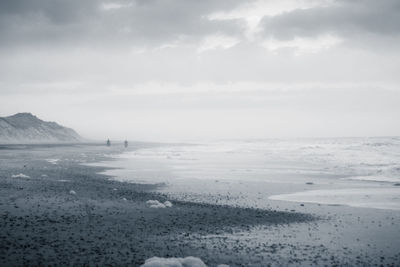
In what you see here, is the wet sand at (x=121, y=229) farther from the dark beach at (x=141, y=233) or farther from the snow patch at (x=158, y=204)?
the snow patch at (x=158, y=204)

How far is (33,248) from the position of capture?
1321cm

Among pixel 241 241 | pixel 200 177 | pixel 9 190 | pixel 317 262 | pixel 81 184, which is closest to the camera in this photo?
pixel 317 262

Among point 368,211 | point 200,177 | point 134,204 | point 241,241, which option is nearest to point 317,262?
point 241,241

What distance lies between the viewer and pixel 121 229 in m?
16.6

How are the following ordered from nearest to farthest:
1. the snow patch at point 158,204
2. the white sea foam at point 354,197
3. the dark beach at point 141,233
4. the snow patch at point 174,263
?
1. the snow patch at point 174,263
2. the dark beach at point 141,233
3. the snow patch at point 158,204
4. the white sea foam at point 354,197

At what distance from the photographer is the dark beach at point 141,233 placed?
42.3 ft

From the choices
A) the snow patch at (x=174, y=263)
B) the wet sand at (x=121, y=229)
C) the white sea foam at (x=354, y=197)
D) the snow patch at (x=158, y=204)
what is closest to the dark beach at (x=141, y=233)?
the wet sand at (x=121, y=229)

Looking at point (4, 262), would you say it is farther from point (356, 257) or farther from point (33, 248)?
point (356, 257)

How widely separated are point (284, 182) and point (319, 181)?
378cm

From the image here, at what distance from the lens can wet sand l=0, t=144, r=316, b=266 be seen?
12.9 meters

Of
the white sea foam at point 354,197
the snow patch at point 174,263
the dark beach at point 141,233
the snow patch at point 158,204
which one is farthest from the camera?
the white sea foam at point 354,197

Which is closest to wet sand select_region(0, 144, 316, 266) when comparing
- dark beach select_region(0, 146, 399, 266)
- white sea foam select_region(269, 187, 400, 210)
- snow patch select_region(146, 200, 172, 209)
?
dark beach select_region(0, 146, 399, 266)

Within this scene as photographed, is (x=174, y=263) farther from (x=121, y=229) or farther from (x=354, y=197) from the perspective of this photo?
(x=354, y=197)

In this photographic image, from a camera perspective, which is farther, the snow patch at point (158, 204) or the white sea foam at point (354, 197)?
the white sea foam at point (354, 197)
